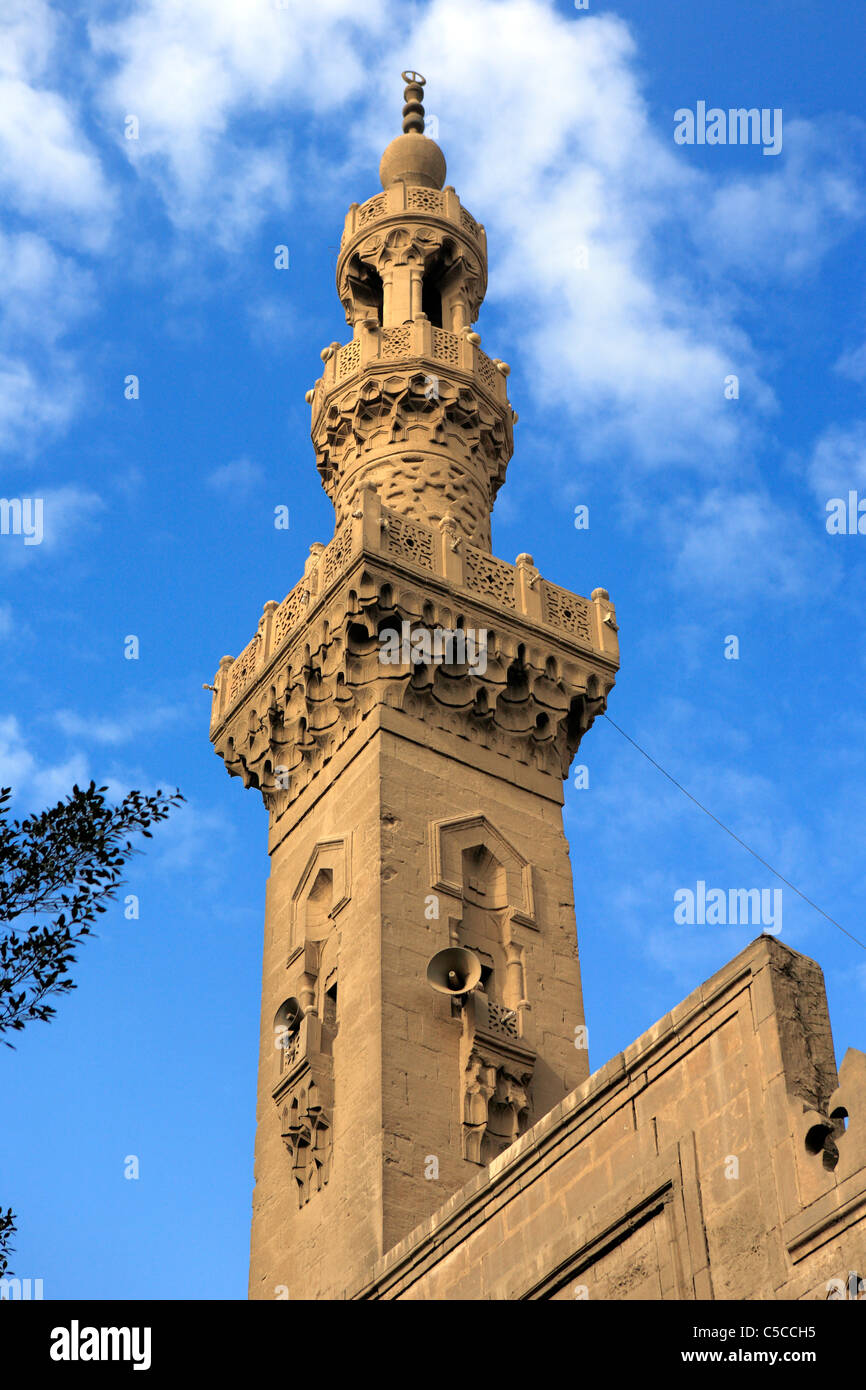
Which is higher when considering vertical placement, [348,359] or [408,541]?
[348,359]

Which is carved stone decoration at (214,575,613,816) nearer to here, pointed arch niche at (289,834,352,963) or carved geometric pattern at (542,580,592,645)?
carved geometric pattern at (542,580,592,645)

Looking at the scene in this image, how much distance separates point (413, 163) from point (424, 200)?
6.21ft

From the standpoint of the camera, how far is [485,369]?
25453mm

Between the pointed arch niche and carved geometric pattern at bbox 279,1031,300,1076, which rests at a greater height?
the pointed arch niche

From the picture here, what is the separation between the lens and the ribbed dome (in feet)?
93.3

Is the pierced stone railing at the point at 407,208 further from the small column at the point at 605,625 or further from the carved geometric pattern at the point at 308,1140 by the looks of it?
the carved geometric pattern at the point at 308,1140

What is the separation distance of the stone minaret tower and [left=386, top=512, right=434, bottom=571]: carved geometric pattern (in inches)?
1.2

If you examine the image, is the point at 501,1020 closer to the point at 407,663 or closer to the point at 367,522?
the point at 407,663

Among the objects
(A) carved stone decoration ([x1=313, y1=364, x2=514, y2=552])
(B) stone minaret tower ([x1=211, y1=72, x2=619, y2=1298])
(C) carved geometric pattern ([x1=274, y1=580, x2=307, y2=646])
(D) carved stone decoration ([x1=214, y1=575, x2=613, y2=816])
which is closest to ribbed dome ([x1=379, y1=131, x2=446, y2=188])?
(B) stone minaret tower ([x1=211, y1=72, x2=619, y2=1298])

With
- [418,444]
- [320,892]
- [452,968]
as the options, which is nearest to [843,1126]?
[452,968]

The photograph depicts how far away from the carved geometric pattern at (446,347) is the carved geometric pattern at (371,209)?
8.85 ft

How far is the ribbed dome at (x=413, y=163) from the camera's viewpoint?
2844cm

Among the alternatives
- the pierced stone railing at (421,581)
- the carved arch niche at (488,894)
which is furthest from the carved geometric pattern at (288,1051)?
the pierced stone railing at (421,581)

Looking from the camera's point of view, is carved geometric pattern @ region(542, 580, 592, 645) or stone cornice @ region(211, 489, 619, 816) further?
carved geometric pattern @ region(542, 580, 592, 645)
